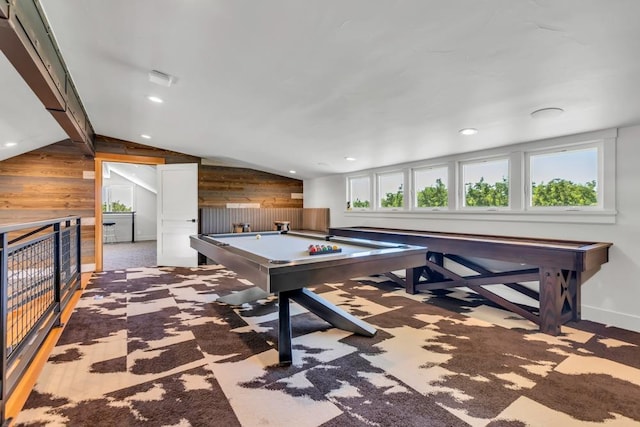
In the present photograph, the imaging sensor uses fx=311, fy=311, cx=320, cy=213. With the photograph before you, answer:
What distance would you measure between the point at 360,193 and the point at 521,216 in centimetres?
295

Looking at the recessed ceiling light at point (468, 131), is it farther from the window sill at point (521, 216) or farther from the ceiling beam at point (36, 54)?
the ceiling beam at point (36, 54)

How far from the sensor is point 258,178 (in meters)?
7.05

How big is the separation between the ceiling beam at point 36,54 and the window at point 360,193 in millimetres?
4381

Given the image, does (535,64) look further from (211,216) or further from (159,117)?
(211,216)

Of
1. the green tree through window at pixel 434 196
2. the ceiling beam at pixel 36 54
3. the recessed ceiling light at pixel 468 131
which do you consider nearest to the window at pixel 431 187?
the green tree through window at pixel 434 196

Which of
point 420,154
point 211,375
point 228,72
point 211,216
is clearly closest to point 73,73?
point 228,72

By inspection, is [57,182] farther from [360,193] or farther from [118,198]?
[118,198]

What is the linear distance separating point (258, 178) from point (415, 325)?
5.08 metres

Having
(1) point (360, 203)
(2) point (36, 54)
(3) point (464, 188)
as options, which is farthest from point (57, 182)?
(3) point (464, 188)

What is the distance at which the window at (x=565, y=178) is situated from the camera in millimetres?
3148

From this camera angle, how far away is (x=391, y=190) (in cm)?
539

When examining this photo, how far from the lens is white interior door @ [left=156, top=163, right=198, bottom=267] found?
19.6 ft

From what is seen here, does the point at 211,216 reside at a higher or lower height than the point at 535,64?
lower

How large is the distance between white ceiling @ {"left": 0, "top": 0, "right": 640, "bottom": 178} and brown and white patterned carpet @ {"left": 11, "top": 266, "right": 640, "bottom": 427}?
193cm
